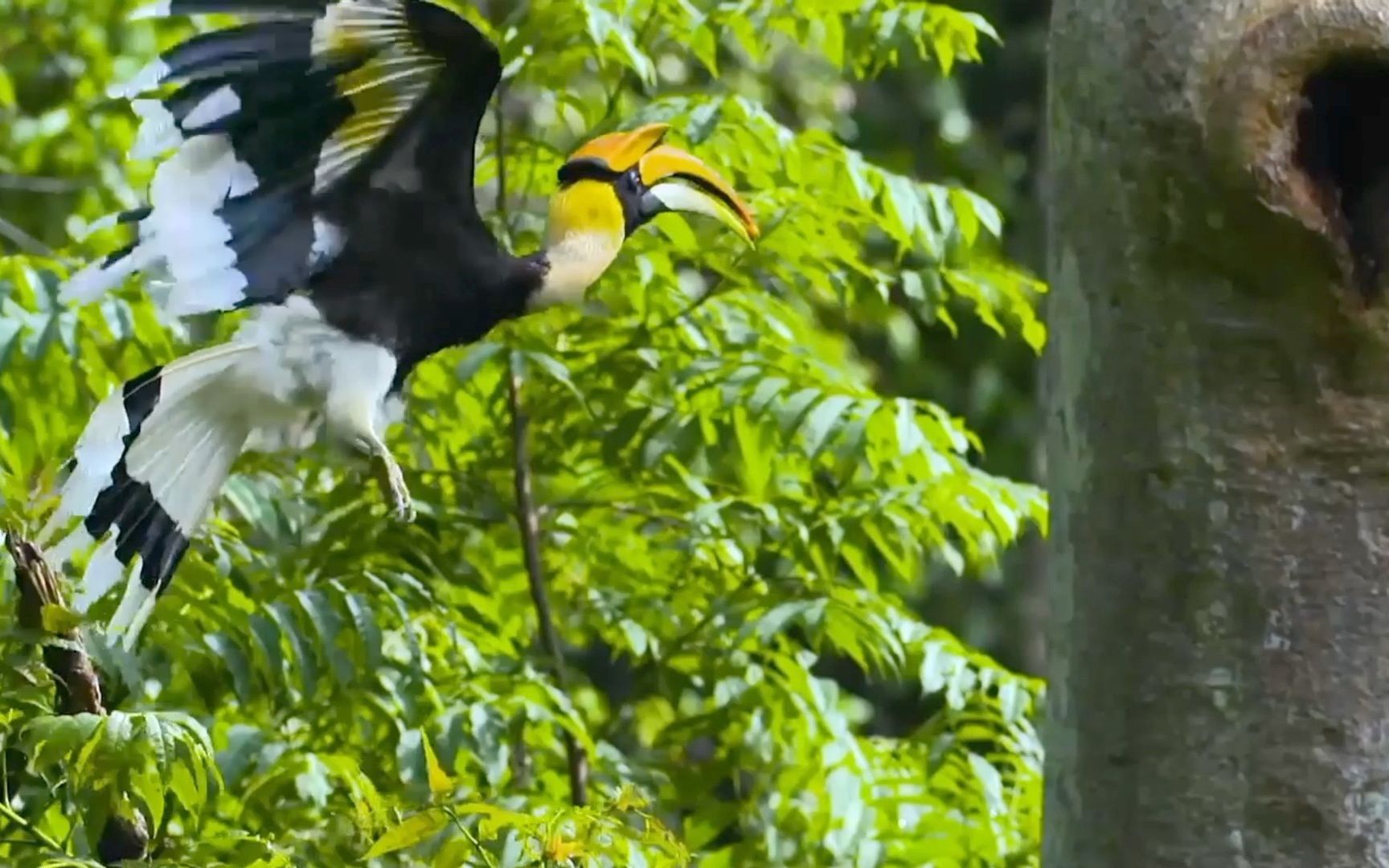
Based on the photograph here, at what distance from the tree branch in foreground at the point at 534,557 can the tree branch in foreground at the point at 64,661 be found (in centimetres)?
42

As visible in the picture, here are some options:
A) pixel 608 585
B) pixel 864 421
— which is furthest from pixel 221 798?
pixel 864 421

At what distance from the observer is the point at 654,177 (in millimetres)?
982

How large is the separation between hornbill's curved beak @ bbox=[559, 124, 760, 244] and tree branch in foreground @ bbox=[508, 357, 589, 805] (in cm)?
27

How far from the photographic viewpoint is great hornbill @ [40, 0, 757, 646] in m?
0.85

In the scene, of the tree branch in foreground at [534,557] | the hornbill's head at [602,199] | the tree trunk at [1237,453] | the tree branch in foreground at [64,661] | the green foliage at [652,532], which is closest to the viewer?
the tree trunk at [1237,453]

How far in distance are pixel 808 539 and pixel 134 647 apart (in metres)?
0.51

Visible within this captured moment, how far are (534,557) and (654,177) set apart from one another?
1.34ft

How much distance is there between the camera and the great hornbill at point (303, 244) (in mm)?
850

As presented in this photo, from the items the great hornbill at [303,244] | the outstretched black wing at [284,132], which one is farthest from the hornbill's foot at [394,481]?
the outstretched black wing at [284,132]

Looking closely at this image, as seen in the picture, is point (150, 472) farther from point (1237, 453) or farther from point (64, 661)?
point (1237, 453)

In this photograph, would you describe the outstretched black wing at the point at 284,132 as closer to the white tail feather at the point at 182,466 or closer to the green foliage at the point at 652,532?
the white tail feather at the point at 182,466

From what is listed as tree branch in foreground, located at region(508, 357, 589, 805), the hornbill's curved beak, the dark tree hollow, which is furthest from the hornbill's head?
the dark tree hollow

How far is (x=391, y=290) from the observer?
0.93m

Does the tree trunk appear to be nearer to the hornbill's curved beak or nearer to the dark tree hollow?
the dark tree hollow
